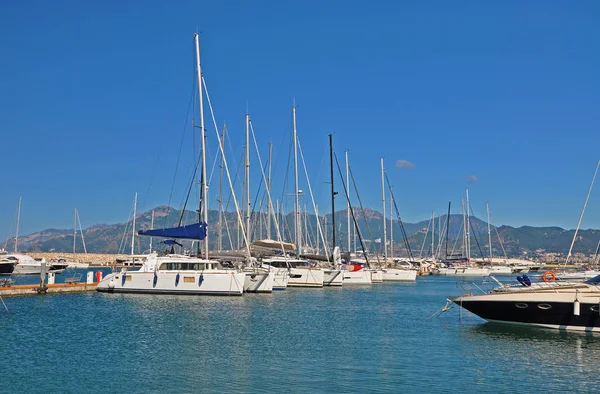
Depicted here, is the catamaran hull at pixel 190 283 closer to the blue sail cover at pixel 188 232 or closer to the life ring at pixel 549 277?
the blue sail cover at pixel 188 232

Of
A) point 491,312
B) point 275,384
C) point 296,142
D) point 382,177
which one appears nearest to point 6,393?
point 275,384

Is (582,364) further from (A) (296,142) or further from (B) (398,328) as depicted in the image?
(A) (296,142)

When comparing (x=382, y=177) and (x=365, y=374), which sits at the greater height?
(x=382, y=177)

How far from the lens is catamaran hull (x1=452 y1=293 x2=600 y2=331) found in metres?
29.9

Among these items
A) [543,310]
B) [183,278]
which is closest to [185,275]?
[183,278]

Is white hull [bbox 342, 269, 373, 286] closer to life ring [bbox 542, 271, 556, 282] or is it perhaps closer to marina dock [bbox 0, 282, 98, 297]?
marina dock [bbox 0, 282, 98, 297]

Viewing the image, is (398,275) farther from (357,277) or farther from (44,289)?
(44,289)

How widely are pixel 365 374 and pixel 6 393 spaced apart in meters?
11.3

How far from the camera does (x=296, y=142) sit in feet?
231

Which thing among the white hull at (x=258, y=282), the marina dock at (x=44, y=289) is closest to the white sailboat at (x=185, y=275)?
the white hull at (x=258, y=282)

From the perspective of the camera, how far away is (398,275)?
283 feet

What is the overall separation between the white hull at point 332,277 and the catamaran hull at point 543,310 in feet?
104

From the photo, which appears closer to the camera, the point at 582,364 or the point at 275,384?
the point at 275,384

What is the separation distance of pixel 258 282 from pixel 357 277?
24114 millimetres
